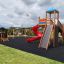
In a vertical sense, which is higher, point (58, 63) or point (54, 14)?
point (54, 14)

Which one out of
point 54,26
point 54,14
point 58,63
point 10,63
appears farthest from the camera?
point 54,14

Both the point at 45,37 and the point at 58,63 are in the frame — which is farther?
the point at 45,37

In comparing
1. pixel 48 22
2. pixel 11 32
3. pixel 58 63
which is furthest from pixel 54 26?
pixel 11 32

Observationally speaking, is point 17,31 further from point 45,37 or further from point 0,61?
point 0,61

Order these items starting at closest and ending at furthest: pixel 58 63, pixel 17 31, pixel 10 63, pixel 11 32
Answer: pixel 10 63
pixel 58 63
pixel 11 32
pixel 17 31

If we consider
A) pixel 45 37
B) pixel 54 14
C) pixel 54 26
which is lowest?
pixel 45 37

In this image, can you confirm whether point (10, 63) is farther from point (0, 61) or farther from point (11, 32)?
point (11, 32)

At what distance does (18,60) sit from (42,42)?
8877 mm

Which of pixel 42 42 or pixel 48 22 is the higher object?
pixel 48 22

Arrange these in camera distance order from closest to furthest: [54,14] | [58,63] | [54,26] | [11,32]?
[58,63] < [54,26] < [54,14] < [11,32]

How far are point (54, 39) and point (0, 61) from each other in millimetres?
12285

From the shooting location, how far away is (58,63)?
9094mm

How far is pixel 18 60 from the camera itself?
9.20 metres

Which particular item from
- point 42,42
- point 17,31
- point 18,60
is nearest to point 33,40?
point 42,42
